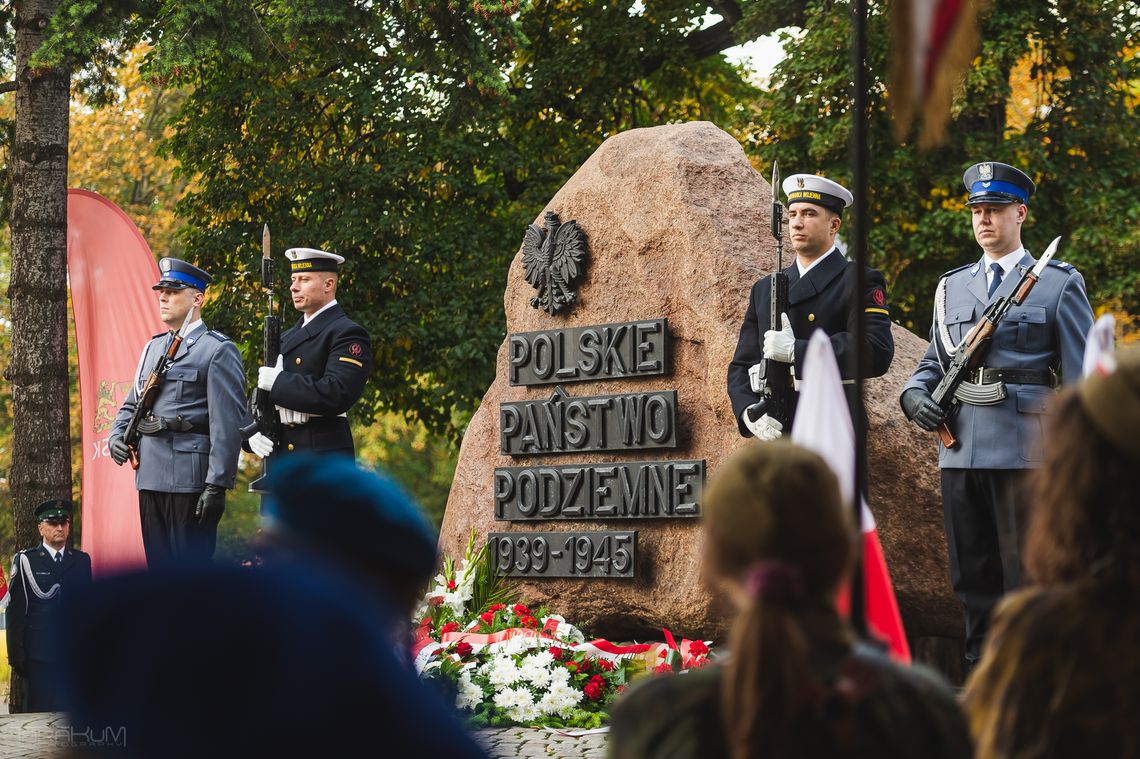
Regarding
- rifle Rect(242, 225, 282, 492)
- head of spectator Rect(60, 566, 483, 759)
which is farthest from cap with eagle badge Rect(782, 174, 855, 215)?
head of spectator Rect(60, 566, 483, 759)

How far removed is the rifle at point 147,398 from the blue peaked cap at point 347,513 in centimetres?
613

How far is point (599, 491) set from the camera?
718 cm

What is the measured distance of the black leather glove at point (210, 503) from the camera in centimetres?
708

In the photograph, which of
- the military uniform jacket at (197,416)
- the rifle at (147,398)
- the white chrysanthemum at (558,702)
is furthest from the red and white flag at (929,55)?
the rifle at (147,398)

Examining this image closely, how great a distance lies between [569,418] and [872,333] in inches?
79.3

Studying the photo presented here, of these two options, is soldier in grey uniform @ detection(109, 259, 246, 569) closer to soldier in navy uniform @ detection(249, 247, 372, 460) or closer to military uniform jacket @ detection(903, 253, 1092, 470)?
soldier in navy uniform @ detection(249, 247, 372, 460)

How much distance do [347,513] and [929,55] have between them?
1147mm

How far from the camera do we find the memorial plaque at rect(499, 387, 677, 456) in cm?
697

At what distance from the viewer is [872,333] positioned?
19.4 ft

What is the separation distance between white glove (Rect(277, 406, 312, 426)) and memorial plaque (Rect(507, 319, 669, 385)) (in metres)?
1.22

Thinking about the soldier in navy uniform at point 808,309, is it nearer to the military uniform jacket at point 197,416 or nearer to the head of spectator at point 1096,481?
the military uniform jacket at point 197,416

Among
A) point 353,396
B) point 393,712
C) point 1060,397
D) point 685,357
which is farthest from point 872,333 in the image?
point 393,712

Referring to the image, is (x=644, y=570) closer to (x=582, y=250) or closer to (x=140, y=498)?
(x=582, y=250)

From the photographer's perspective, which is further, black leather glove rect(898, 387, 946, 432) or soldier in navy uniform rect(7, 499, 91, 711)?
soldier in navy uniform rect(7, 499, 91, 711)
